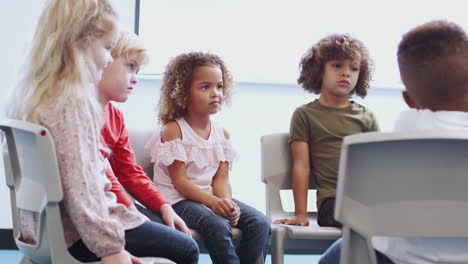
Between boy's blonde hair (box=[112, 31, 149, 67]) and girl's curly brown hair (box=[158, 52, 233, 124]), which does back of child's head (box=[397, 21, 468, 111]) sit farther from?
girl's curly brown hair (box=[158, 52, 233, 124])

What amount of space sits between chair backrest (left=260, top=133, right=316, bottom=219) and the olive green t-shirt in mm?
73

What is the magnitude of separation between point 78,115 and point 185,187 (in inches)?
36.5

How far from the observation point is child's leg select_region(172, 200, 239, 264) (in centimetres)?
196

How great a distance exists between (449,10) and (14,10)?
2581 mm

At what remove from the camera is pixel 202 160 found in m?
2.28

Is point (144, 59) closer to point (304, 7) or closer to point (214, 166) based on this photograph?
point (214, 166)

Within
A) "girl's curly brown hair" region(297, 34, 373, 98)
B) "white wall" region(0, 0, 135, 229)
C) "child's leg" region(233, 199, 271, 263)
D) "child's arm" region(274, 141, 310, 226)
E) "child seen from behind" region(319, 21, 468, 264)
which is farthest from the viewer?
"white wall" region(0, 0, 135, 229)

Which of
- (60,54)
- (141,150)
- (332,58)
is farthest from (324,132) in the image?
(60,54)

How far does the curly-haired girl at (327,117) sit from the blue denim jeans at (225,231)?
155 millimetres

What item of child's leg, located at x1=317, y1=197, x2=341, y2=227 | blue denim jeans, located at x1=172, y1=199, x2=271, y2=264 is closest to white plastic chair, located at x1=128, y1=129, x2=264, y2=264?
blue denim jeans, located at x1=172, y1=199, x2=271, y2=264

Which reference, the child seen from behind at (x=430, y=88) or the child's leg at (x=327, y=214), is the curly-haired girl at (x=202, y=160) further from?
the child seen from behind at (x=430, y=88)

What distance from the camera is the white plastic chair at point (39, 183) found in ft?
4.12

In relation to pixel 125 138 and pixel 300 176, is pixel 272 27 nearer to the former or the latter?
pixel 300 176

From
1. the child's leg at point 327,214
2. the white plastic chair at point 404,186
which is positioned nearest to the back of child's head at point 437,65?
the white plastic chair at point 404,186
